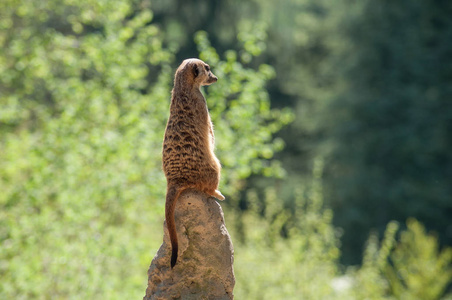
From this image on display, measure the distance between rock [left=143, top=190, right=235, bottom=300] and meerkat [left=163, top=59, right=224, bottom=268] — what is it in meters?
0.11

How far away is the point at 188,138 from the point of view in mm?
3350

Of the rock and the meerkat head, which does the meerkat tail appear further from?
the meerkat head

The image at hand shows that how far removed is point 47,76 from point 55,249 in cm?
254

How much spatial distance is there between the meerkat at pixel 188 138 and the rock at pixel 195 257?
0.11 meters

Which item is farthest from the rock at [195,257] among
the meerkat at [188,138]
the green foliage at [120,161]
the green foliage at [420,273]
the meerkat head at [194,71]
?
the green foliage at [420,273]

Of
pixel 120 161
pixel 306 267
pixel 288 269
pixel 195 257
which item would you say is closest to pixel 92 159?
pixel 120 161

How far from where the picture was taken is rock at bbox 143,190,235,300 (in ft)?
11.2

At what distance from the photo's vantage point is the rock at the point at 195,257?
11.2 ft

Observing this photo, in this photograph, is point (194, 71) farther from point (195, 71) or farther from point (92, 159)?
point (92, 159)

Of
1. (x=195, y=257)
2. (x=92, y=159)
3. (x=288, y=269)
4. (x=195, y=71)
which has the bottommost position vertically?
(x=195, y=257)

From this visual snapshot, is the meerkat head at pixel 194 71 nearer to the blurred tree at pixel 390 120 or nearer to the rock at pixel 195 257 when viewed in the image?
the rock at pixel 195 257

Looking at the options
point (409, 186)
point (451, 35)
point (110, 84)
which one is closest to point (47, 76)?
point (110, 84)

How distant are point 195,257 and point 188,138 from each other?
0.68 m

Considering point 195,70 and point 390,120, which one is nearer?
point 195,70
